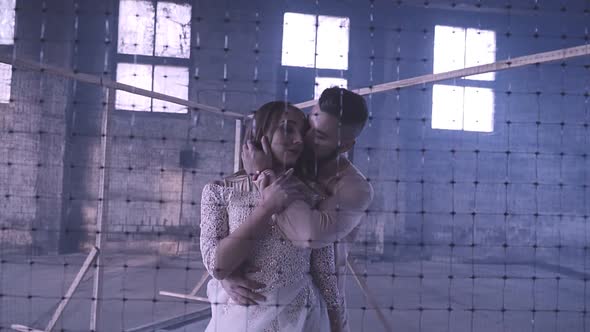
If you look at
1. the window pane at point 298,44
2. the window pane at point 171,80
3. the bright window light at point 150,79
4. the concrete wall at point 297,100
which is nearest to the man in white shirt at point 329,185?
the window pane at point 298,44

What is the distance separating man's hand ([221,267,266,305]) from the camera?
3.03 ft

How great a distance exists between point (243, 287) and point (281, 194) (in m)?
0.20

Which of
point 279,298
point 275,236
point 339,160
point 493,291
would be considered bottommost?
point 493,291

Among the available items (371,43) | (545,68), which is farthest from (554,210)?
(371,43)

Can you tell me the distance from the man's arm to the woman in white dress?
0.03m

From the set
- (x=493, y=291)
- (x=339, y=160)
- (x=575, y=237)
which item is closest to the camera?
(x=339, y=160)

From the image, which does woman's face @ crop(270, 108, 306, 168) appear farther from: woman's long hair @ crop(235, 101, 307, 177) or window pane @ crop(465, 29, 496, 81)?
window pane @ crop(465, 29, 496, 81)

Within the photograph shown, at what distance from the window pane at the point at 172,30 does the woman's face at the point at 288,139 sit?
4.45 metres

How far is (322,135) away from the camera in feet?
3.27

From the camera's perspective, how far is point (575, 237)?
667cm

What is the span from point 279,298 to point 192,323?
250 centimetres

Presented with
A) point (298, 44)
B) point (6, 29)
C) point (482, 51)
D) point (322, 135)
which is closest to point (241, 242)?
point (322, 135)

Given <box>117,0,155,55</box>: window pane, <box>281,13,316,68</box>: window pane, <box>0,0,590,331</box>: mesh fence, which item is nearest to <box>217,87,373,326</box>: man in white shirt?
<box>0,0,590,331</box>: mesh fence

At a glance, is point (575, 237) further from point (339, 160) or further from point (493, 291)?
point (339, 160)
